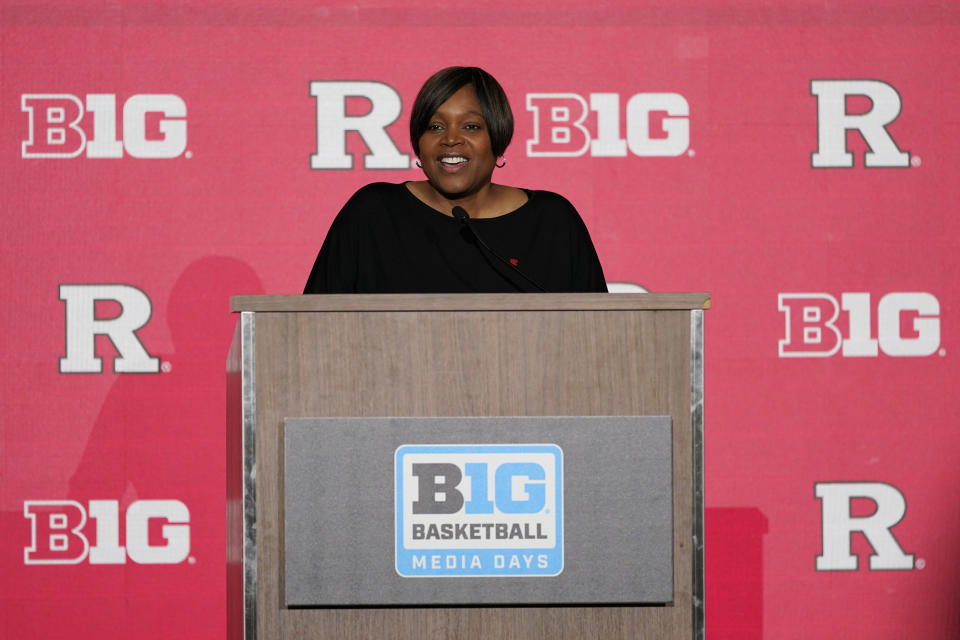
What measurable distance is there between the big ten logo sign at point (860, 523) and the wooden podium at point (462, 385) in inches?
69.1

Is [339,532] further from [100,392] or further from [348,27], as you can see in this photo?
[348,27]

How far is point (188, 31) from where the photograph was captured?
9.20ft

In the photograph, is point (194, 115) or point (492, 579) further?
point (194, 115)

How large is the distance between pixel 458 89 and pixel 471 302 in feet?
2.30

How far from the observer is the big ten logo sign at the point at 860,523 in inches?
110

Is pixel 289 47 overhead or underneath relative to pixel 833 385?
overhead

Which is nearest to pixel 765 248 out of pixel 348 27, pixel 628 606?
pixel 348 27

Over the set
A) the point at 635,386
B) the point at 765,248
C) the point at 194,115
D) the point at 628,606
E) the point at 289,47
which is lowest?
the point at 628,606

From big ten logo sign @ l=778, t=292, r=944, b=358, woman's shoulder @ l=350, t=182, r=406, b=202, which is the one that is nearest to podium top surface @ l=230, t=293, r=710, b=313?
woman's shoulder @ l=350, t=182, r=406, b=202

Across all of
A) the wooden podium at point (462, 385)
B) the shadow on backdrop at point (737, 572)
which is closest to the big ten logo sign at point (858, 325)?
the shadow on backdrop at point (737, 572)

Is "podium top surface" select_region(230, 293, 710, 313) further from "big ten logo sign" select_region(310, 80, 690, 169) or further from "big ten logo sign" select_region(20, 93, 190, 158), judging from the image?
"big ten logo sign" select_region(20, 93, 190, 158)

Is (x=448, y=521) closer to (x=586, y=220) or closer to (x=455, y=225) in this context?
(x=455, y=225)

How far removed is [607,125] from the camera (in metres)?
2.83

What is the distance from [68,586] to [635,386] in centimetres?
213
